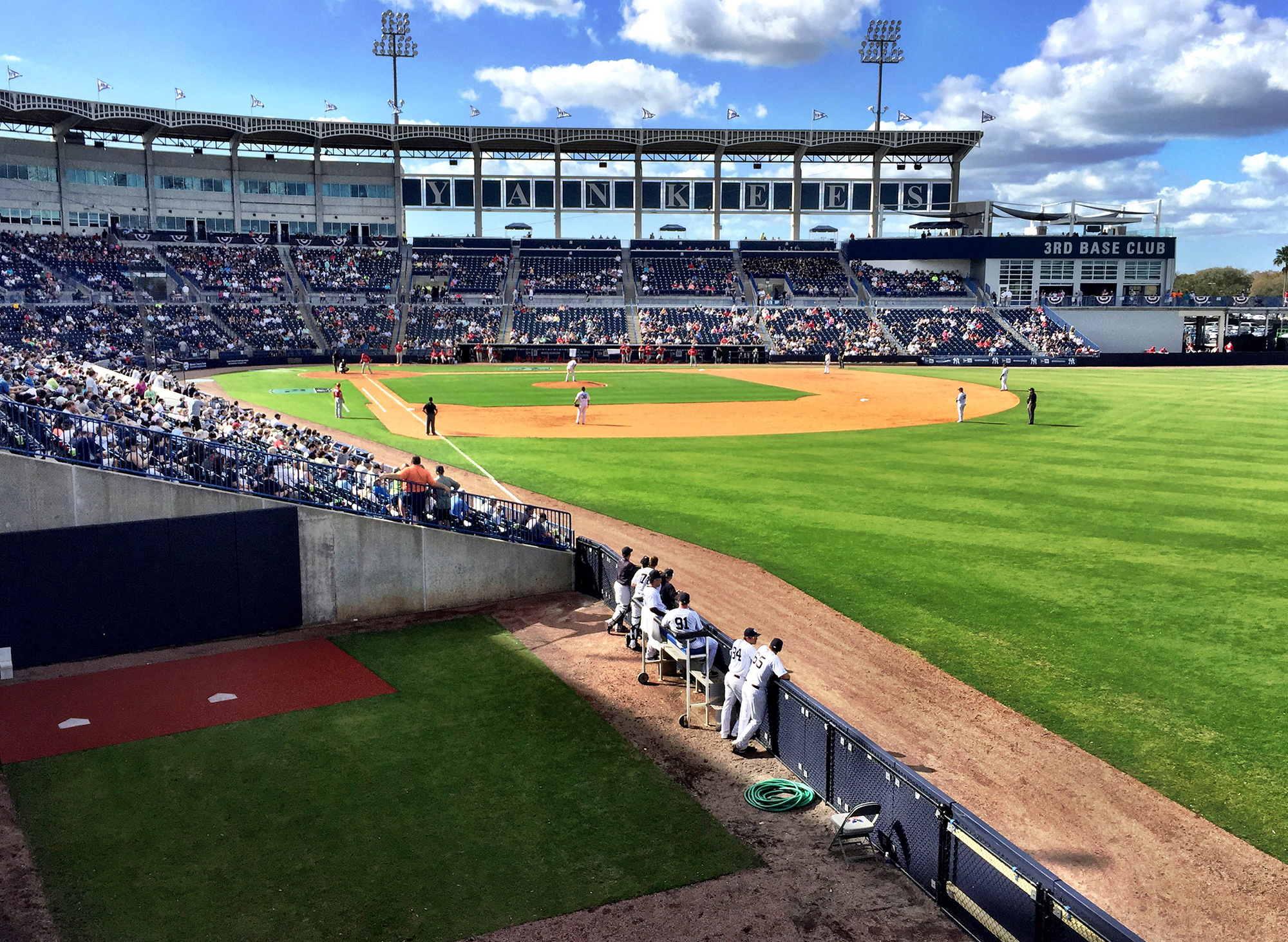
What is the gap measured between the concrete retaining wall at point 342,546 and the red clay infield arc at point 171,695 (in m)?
1.43

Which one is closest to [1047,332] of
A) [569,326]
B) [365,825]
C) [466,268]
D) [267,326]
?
[569,326]

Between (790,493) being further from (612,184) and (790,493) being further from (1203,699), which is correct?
(612,184)

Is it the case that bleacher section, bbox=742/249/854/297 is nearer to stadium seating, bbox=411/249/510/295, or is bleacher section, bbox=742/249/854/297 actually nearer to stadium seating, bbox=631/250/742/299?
stadium seating, bbox=631/250/742/299

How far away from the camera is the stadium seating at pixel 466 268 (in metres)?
78.8

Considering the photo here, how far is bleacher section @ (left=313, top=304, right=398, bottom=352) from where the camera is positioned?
69875 millimetres

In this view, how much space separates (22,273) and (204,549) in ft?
198

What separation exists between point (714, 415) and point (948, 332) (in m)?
44.5

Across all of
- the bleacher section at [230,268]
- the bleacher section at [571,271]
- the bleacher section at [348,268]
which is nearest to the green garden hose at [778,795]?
the bleacher section at [230,268]

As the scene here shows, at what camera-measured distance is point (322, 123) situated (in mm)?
74312

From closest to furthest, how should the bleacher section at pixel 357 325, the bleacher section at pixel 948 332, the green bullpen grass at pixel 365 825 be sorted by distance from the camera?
1. the green bullpen grass at pixel 365 825
2. the bleacher section at pixel 357 325
3. the bleacher section at pixel 948 332

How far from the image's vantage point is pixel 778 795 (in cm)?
919

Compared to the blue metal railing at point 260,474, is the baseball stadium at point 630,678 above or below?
below

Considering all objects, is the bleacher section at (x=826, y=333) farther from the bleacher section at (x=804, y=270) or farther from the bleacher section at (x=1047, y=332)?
the bleacher section at (x=1047, y=332)

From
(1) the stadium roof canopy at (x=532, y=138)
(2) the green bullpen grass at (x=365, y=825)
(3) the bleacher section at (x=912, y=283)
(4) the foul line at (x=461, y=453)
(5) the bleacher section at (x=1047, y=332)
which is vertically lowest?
(2) the green bullpen grass at (x=365, y=825)
